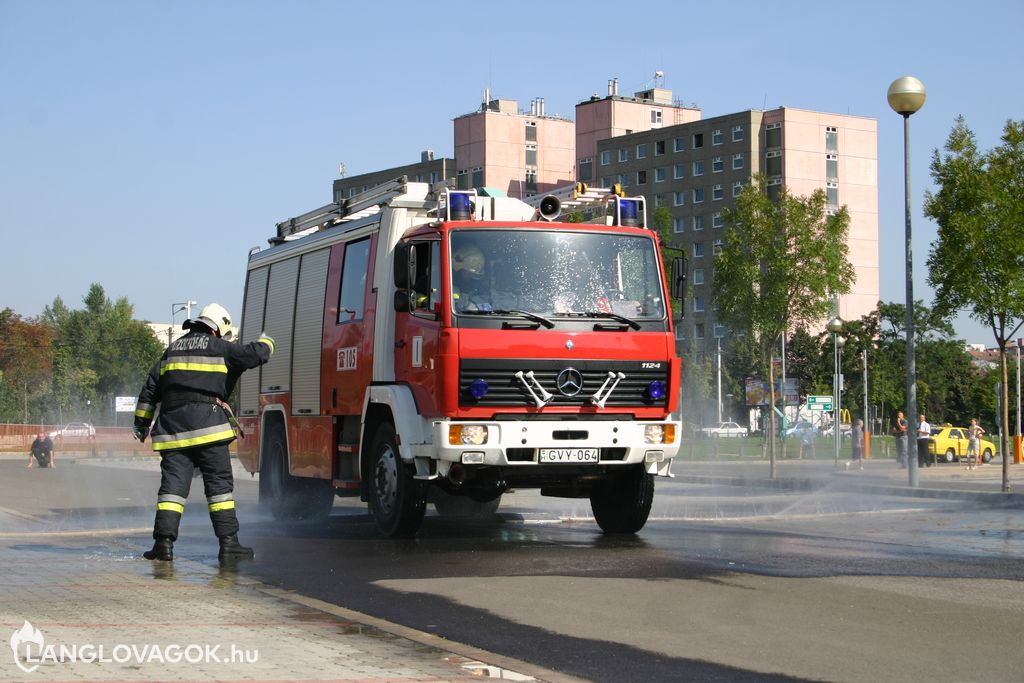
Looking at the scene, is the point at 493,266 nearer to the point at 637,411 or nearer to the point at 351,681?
the point at 637,411

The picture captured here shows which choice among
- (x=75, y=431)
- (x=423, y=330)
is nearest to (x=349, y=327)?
(x=423, y=330)

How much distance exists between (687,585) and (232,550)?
376 cm

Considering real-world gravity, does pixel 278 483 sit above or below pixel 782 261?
below

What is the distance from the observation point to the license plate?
1131 cm

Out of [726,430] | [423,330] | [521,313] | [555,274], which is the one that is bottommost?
[423,330]

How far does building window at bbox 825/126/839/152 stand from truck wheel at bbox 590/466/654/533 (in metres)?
103

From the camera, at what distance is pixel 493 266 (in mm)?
11586

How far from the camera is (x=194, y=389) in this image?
10555mm

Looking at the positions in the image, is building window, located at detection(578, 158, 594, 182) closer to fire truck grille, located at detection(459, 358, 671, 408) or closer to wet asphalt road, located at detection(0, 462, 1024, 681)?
wet asphalt road, located at detection(0, 462, 1024, 681)

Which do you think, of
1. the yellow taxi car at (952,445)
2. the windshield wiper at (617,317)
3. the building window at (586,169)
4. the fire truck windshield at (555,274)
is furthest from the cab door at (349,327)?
the building window at (586,169)

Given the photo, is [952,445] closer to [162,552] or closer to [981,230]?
[981,230]

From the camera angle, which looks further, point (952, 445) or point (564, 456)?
point (952, 445)

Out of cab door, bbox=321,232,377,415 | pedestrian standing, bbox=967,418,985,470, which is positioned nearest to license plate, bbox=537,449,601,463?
cab door, bbox=321,232,377,415

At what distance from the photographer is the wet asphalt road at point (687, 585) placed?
650cm
